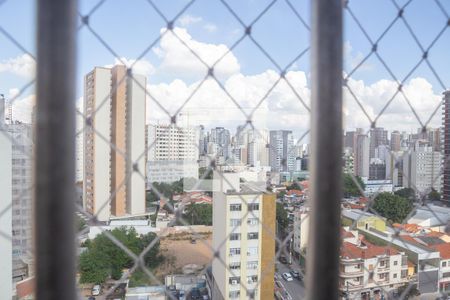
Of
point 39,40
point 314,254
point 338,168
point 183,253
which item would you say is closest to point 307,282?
point 314,254

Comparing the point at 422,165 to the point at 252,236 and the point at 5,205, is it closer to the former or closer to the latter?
the point at 252,236

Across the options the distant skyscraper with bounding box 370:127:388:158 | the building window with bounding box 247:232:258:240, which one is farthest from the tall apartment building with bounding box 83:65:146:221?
the building window with bounding box 247:232:258:240

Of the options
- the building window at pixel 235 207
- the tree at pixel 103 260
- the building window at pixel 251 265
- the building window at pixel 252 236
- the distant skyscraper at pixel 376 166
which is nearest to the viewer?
the building window at pixel 235 207

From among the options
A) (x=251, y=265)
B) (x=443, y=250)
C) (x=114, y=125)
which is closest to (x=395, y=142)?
(x=114, y=125)

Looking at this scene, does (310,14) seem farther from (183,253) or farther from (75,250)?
(183,253)

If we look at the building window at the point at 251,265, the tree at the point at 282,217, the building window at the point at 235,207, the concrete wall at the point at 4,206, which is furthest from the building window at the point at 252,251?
the concrete wall at the point at 4,206

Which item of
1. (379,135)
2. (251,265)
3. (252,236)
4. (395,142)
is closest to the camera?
(379,135)

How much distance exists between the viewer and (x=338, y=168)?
1.36 ft

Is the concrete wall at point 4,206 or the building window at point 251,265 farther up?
the concrete wall at point 4,206

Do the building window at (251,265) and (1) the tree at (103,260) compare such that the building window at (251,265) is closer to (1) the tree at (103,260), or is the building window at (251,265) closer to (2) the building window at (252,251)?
(2) the building window at (252,251)

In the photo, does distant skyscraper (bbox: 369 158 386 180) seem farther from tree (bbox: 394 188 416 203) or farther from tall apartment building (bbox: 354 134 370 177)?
tree (bbox: 394 188 416 203)

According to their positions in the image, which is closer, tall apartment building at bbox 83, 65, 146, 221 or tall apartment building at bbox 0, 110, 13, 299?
tall apartment building at bbox 83, 65, 146, 221

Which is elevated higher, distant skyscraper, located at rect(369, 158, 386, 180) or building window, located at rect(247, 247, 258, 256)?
distant skyscraper, located at rect(369, 158, 386, 180)

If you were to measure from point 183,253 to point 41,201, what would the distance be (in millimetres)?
6351
